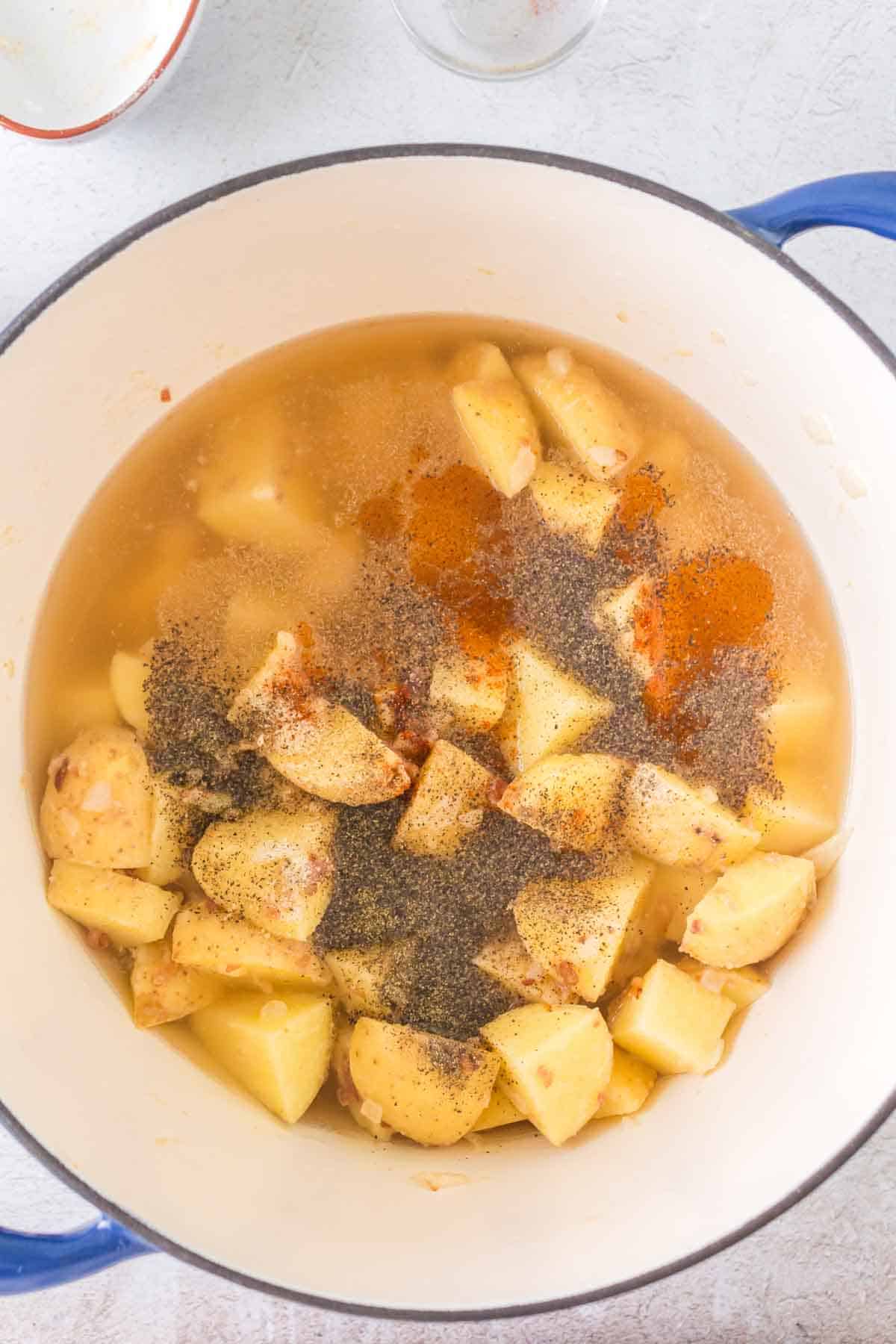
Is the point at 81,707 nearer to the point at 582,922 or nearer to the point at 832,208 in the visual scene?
the point at 582,922

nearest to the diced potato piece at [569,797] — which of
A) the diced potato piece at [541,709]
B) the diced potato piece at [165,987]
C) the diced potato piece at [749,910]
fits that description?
the diced potato piece at [541,709]

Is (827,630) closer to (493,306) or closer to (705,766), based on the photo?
(705,766)

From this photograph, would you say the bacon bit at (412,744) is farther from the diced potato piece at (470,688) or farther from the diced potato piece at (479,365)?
the diced potato piece at (479,365)

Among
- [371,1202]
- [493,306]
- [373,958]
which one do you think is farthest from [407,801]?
[493,306]

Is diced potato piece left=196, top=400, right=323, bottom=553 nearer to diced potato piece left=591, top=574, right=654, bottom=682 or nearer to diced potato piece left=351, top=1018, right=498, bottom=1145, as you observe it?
diced potato piece left=591, top=574, right=654, bottom=682

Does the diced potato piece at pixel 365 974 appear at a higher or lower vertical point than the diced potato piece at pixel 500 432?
lower

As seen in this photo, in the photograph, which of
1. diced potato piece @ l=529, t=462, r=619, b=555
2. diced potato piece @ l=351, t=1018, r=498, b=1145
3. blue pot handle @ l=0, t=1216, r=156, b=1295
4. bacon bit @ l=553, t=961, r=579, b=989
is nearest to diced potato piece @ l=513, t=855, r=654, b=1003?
bacon bit @ l=553, t=961, r=579, b=989

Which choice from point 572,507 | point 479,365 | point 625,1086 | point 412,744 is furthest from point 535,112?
point 625,1086

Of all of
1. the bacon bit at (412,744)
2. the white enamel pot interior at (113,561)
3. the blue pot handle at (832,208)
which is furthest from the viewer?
the bacon bit at (412,744)
